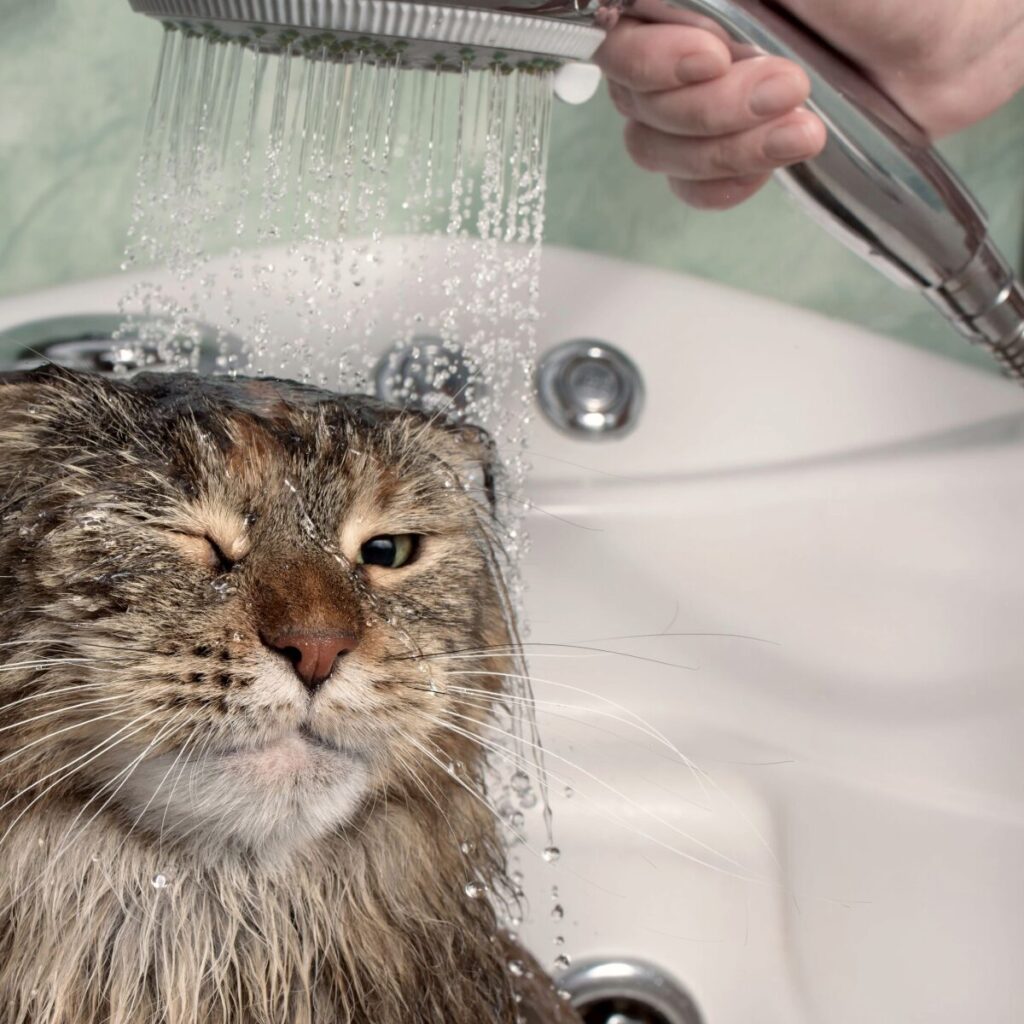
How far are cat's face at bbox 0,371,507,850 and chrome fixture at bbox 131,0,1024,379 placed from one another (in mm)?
234

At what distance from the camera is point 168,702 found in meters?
0.66

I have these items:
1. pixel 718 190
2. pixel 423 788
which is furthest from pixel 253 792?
pixel 718 190

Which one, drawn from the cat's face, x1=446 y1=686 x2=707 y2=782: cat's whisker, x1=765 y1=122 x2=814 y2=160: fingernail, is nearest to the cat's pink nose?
the cat's face

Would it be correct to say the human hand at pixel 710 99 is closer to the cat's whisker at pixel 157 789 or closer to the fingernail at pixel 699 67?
the fingernail at pixel 699 67

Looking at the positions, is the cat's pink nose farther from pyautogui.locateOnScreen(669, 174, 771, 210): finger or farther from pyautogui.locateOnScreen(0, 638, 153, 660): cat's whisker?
pyautogui.locateOnScreen(669, 174, 771, 210): finger

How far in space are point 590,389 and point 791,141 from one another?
410 millimetres

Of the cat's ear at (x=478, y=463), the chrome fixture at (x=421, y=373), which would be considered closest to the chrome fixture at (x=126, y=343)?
the chrome fixture at (x=421, y=373)

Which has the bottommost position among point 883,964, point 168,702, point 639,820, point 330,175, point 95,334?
point 883,964

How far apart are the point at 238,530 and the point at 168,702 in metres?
0.12

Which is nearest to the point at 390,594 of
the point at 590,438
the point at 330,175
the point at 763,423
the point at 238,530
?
the point at 238,530

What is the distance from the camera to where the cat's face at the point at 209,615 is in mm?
674

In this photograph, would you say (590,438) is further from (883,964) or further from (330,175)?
(883,964)

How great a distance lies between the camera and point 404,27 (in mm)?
756

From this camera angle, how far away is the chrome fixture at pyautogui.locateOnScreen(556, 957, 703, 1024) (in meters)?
1.24
